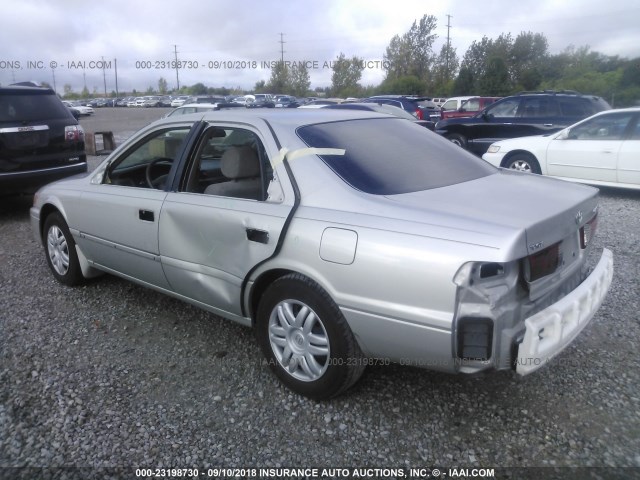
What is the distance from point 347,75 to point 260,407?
58.2 metres

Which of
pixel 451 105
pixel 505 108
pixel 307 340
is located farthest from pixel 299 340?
pixel 451 105

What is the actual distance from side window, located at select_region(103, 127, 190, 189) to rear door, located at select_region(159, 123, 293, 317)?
371mm

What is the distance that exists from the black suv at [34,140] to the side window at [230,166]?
453 centimetres

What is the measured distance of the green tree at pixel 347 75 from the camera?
5717 centimetres

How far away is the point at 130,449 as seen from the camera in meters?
2.54

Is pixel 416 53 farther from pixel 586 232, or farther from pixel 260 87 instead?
pixel 586 232

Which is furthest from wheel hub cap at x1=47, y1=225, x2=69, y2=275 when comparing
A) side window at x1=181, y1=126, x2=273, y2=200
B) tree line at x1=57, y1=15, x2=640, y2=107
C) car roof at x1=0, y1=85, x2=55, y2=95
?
tree line at x1=57, y1=15, x2=640, y2=107

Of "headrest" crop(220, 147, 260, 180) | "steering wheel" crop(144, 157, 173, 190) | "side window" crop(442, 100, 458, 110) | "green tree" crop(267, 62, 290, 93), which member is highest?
"green tree" crop(267, 62, 290, 93)

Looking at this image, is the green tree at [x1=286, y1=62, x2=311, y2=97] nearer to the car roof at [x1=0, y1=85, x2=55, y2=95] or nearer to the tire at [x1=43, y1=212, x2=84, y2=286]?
the car roof at [x1=0, y1=85, x2=55, y2=95]

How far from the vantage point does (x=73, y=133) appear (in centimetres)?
747

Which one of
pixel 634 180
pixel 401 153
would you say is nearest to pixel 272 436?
pixel 401 153

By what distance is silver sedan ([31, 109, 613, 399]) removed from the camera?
7.52 feet

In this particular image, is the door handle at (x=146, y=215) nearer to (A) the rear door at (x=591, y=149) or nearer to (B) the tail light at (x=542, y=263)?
(B) the tail light at (x=542, y=263)

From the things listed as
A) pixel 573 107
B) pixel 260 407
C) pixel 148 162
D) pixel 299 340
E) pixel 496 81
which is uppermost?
pixel 496 81
